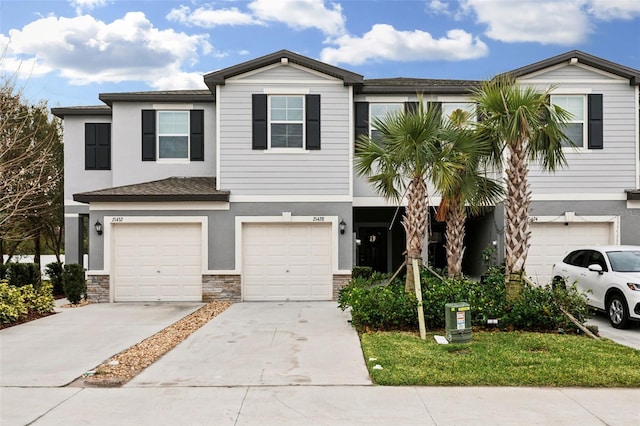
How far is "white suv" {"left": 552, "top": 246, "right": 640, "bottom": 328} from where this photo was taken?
994cm

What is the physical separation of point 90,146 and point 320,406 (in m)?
14.0

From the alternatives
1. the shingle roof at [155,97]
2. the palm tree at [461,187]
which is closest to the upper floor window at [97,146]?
the shingle roof at [155,97]

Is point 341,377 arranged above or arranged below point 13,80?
below

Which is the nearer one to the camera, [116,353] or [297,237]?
[116,353]

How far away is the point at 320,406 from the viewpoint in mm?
5797

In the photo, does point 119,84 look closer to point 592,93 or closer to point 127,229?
point 127,229

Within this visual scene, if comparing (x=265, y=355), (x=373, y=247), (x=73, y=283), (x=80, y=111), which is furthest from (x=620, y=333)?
(x=80, y=111)

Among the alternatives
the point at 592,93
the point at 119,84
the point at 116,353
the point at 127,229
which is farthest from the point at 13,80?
the point at 592,93

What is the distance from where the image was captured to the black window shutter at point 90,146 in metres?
16.9

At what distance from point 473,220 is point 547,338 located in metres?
10.1

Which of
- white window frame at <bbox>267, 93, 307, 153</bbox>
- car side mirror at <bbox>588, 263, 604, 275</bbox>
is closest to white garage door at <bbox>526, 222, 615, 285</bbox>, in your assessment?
car side mirror at <bbox>588, 263, 604, 275</bbox>

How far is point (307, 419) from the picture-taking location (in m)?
5.41

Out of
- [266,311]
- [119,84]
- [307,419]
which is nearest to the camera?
[307,419]

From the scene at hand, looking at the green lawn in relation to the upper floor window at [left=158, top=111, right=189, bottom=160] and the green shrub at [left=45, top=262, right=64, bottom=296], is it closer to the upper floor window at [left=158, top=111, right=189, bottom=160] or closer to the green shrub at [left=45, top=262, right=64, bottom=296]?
the upper floor window at [left=158, top=111, right=189, bottom=160]
